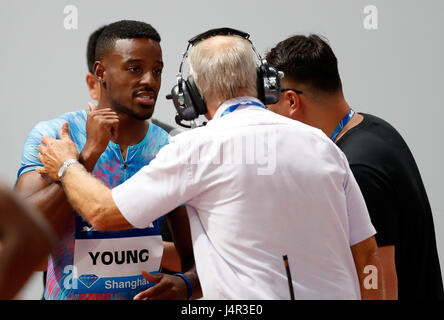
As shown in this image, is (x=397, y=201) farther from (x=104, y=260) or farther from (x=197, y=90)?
(x=104, y=260)

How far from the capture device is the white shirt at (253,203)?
5.17 feet

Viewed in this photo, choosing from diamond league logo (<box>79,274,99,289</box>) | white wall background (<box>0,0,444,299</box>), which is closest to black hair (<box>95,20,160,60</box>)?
diamond league logo (<box>79,274,99,289</box>)

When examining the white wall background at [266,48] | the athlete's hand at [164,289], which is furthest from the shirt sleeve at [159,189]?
the white wall background at [266,48]

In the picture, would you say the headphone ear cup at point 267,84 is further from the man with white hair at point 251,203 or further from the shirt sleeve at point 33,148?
the shirt sleeve at point 33,148

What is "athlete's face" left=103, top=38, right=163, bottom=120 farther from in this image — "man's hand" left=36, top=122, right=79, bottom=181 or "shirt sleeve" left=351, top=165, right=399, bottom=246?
"shirt sleeve" left=351, top=165, right=399, bottom=246

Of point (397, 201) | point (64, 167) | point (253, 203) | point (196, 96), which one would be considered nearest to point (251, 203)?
point (253, 203)

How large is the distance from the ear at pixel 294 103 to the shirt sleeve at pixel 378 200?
1.52 feet

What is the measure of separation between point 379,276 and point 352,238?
165mm

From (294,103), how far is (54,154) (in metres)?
1.09

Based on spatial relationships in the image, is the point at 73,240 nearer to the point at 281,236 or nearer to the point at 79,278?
the point at 79,278

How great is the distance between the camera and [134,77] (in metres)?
2.04

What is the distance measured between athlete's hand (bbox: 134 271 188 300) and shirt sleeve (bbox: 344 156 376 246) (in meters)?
0.57

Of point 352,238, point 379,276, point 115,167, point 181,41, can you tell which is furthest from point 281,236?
point 181,41
